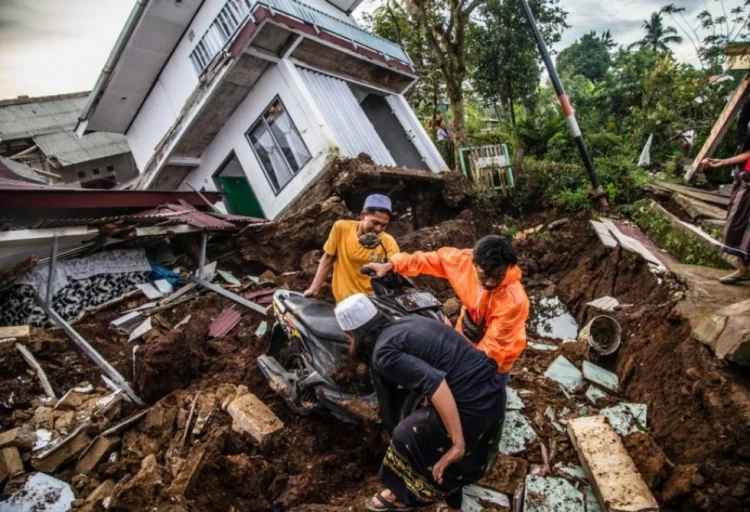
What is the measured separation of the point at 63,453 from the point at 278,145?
282 inches

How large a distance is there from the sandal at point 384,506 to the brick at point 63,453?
2604mm

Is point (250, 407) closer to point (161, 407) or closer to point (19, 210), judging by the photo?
point (161, 407)

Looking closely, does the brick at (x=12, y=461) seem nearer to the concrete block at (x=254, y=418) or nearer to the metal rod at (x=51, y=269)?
the concrete block at (x=254, y=418)

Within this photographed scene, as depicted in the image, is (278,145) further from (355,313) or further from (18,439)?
(355,313)

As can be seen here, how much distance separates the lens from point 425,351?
83.0 inches

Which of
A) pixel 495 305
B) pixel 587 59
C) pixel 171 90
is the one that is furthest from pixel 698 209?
pixel 587 59

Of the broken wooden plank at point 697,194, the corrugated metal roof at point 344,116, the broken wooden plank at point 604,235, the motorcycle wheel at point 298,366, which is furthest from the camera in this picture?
the corrugated metal roof at point 344,116

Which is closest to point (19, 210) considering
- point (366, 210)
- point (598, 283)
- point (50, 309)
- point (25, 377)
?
point (50, 309)

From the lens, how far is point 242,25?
7098 mm

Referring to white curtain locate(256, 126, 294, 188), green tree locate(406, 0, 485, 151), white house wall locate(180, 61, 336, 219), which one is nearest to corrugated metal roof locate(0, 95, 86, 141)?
white house wall locate(180, 61, 336, 219)

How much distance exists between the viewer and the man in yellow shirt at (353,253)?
3446mm

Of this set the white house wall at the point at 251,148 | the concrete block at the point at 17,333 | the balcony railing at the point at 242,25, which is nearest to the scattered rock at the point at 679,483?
the concrete block at the point at 17,333

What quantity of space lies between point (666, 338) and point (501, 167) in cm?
704

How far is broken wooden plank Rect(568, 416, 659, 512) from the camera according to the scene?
2.49 m
